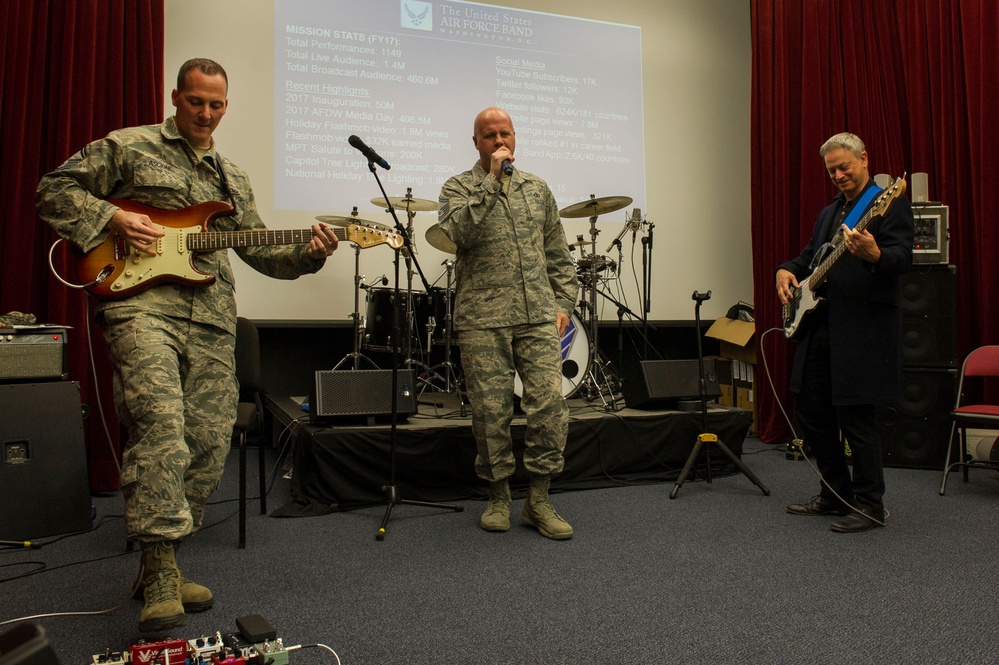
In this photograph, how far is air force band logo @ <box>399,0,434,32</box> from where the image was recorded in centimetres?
522

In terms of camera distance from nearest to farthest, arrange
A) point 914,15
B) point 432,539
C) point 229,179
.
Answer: point 229,179 → point 432,539 → point 914,15

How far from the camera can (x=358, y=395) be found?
12.1 feet

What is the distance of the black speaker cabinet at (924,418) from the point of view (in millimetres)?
4348

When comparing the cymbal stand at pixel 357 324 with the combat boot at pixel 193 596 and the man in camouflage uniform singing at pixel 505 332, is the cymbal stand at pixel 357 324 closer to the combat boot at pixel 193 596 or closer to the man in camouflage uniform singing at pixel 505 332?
the man in camouflage uniform singing at pixel 505 332

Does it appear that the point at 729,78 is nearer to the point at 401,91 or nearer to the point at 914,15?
the point at 914,15

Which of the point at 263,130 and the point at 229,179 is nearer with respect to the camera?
the point at 229,179

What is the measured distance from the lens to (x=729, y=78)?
20.3 ft

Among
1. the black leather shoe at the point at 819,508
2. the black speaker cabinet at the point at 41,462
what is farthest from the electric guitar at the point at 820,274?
the black speaker cabinet at the point at 41,462

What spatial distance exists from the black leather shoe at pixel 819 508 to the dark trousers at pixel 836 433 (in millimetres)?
29

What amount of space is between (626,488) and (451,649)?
87.8 inches

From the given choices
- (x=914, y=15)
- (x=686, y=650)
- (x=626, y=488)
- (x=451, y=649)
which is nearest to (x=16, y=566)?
(x=451, y=649)

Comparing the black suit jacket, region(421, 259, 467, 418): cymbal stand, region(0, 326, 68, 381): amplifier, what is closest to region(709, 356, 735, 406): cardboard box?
region(421, 259, 467, 418): cymbal stand

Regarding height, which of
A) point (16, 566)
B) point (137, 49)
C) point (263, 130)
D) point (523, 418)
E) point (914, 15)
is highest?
point (914, 15)

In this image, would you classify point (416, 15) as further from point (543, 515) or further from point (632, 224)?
point (543, 515)
